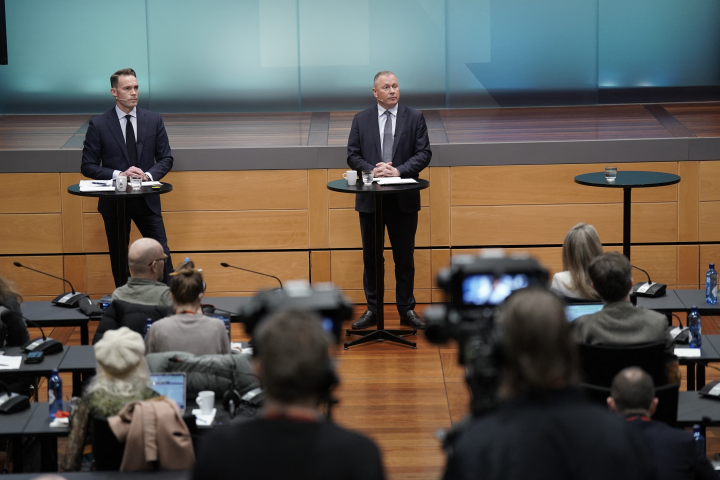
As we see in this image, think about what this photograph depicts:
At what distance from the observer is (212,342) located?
3680 mm

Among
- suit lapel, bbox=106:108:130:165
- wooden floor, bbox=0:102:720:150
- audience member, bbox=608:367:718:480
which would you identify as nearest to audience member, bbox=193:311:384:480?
audience member, bbox=608:367:718:480

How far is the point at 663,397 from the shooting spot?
318 cm

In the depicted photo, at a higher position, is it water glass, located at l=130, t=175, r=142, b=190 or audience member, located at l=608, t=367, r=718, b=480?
water glass, located at l=130, t=175, r=142, b=190

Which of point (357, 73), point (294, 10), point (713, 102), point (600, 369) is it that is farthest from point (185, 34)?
point (600, 369)

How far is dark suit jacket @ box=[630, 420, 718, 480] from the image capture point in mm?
2744

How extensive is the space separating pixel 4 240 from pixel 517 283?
18.8ft

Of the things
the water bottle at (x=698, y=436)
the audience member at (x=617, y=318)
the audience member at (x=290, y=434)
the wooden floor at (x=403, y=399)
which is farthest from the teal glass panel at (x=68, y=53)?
the audience member at (x=290, y=434)

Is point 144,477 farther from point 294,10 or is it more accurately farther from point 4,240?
point 294,10

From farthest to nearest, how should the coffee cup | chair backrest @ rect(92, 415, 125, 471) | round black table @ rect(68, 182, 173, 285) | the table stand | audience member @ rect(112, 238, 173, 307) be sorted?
the table stand, the coffee cup, round black table @ rect(68, 182, 173, 285), audience member @ rect(112, 238, 173, 307), chair backrest @ rect(92, 415, 125, 471)

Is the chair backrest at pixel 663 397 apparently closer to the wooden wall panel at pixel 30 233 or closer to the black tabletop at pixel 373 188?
the black tabletop at pixel 373 188

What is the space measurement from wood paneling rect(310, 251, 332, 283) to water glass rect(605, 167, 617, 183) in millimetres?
2245

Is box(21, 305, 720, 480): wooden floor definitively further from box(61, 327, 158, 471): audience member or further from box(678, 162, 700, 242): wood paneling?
box(61, 327, 158, 471): audience member

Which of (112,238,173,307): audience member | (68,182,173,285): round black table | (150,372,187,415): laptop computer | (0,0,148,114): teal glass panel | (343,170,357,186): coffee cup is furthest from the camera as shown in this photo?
(0,0,148,114): teal glass panel

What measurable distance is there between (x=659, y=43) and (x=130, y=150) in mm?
4762
